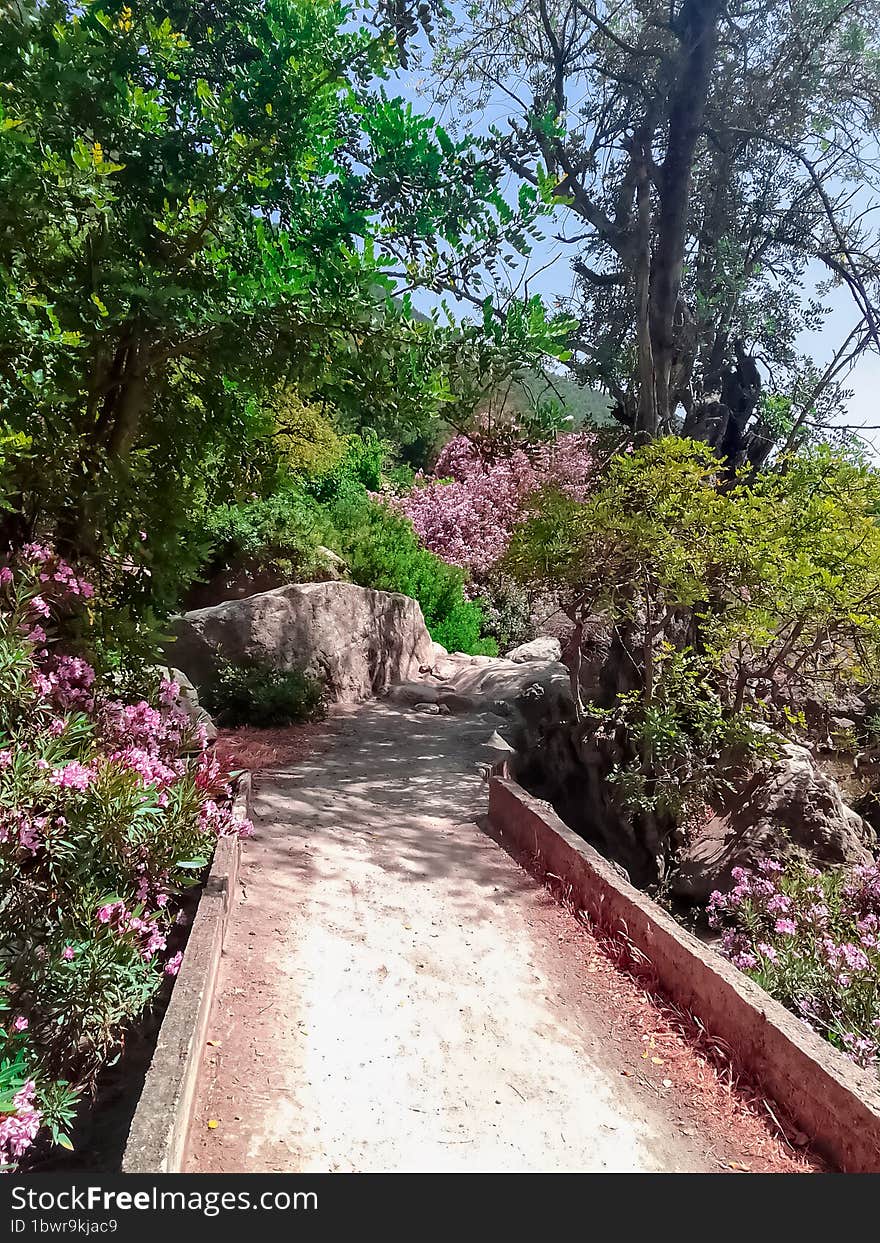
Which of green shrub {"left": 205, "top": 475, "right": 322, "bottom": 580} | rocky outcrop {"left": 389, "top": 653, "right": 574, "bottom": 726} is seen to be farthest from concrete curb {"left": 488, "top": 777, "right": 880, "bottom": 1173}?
green shrub {"left": 205, "top": 475, "right": 322, "bottom": 580}

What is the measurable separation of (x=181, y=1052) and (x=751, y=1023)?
2.34 metres

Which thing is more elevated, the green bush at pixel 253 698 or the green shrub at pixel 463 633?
the green shrub at pixel 463 633

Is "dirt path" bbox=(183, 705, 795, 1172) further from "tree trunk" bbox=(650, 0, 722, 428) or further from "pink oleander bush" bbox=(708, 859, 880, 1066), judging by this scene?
"tree trunk" bbox=(650, 0, 722, 428)

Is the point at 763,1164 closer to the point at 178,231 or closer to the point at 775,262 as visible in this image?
the point at 178,231

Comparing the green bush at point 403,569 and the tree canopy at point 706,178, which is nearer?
the tree canopy at point 706,178

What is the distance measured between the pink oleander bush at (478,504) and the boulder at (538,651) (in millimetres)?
3228

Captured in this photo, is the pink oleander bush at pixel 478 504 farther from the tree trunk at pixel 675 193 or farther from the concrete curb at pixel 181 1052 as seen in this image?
the concrete curb at pixel 181 1052

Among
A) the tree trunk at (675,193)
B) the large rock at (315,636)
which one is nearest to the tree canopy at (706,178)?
the tree trunk at (675,193)

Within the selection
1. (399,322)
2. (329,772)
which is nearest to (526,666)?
(329,772)

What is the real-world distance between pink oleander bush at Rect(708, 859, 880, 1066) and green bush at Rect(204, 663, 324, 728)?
4.82 meters

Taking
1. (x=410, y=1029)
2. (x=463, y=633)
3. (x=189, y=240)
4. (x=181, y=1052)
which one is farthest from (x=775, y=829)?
(x=463, y=633)

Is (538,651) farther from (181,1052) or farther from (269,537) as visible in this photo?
(181,1052)

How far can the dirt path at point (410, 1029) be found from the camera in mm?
2771

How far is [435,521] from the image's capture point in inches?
756
